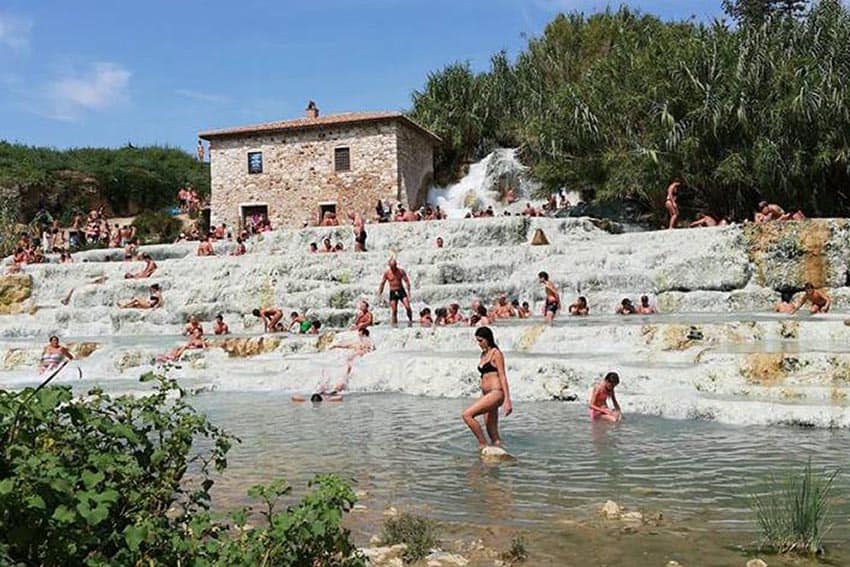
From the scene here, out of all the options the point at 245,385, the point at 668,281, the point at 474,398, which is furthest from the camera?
the point at 668,281

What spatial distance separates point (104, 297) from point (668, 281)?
14723 millimetres

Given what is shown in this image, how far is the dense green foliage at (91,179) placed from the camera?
40312 millimetres

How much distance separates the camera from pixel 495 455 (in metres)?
7.62

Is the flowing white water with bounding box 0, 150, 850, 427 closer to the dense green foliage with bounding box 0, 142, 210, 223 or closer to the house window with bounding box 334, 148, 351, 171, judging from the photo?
the house window with bounding box 334, 148, 351, 171

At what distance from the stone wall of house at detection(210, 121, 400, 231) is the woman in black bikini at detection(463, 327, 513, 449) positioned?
25445mm

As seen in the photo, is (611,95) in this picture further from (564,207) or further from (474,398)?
(474,398)

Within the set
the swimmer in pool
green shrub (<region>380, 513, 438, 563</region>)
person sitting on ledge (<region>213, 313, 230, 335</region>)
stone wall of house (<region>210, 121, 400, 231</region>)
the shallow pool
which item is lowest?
the shallow pool

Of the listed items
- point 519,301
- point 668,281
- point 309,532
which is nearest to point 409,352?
point 519,301

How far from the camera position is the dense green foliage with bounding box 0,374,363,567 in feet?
9.16

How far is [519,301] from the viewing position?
63.8 ft

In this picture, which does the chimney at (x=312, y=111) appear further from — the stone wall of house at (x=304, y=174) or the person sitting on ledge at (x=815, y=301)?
the person sitting on ledge at (x=815, y=301)

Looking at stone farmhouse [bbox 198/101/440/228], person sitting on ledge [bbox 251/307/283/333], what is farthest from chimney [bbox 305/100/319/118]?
person sitting on ledge [bbox 251/307/283/333]

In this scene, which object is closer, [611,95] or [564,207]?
[611,95]

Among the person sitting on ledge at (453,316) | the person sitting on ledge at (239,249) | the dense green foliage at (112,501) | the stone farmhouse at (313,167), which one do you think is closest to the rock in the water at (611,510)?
the dense green foliage at (112,501)
